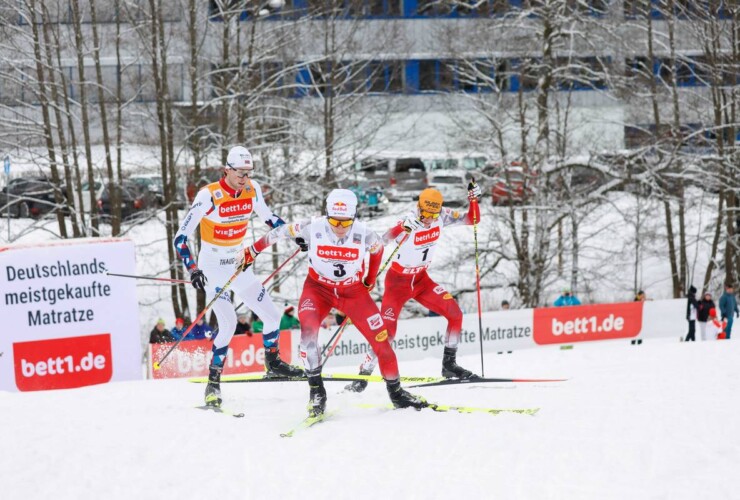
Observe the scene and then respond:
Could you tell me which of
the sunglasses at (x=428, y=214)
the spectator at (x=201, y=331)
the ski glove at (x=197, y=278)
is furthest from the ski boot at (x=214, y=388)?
the spectator at (x=201, y=331)

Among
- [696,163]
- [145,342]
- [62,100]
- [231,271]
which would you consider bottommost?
[145,342]

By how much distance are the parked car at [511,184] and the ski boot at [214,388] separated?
44.6 feet

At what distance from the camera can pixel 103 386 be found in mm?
9688

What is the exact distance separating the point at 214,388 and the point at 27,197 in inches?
452

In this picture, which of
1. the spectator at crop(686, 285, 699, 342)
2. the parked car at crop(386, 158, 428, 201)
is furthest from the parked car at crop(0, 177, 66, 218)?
the spectator at crop(686, 285, 699, 342)

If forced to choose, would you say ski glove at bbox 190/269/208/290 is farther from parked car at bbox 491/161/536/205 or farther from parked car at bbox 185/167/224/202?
parked car at bbox 491/161/536/205

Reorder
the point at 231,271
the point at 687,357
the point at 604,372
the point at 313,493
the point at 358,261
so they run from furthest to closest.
Result: the point at 687,357
the point at 604,372
the point at 231,271
the point at 358,261
the point at 313,493

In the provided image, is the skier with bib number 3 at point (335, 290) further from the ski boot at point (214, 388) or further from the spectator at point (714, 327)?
the spectator at point (714, 327)

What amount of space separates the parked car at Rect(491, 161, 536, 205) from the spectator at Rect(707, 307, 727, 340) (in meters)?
5.85

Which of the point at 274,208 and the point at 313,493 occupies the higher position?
the point at 274,208

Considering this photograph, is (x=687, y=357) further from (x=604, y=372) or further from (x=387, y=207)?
(x=387, y=207)

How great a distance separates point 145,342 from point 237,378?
35.4ft

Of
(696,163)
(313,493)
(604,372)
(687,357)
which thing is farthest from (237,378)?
(696,163)

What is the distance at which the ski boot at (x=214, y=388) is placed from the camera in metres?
8.39
